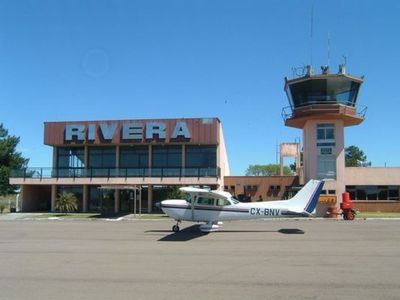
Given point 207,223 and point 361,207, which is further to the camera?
point 361,207

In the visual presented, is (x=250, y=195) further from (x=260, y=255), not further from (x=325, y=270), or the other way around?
(x=325, y=270)

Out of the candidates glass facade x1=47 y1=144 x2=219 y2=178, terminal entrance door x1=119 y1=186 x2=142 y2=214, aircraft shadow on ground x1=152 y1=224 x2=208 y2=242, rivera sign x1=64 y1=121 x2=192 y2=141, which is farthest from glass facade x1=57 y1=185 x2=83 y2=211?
aircraft shadow on ground x1=152 y1=224 x2=208 y2=242

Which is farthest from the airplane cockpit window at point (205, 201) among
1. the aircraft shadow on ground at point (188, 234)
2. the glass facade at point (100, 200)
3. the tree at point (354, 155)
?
the tree at point (354, 155)

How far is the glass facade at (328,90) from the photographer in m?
43.7

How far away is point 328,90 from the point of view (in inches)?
1730

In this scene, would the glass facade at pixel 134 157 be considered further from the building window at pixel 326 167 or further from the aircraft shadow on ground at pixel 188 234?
the aircraft shadow on ground at pixel 188 234

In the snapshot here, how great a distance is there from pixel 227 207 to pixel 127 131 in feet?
74.9

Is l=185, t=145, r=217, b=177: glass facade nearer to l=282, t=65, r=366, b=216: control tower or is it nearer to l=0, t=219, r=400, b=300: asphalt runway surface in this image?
l=282, t=65, r=366, b=216: control tower

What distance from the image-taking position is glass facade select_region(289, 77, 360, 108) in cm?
4369

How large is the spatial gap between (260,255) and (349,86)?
32251 mm

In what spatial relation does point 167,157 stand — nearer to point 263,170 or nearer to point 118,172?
point 118,172

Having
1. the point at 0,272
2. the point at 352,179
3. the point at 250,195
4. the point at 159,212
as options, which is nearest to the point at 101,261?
the point at 0,272

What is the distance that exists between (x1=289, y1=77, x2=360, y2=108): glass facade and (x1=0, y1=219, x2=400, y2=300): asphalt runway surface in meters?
24.1

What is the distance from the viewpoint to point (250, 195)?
47.5 meters
